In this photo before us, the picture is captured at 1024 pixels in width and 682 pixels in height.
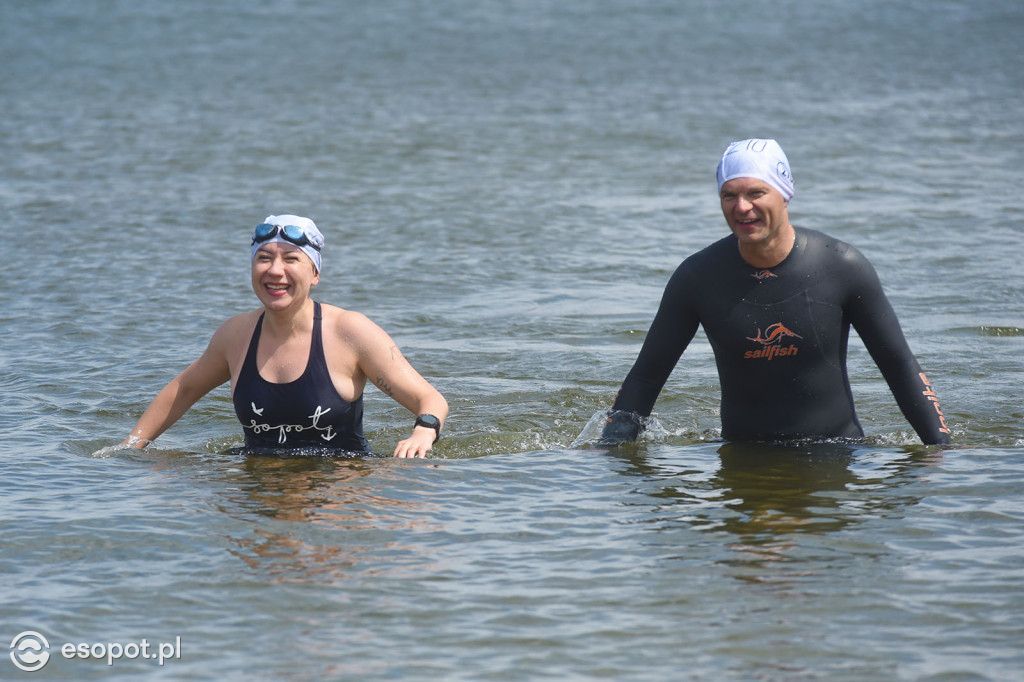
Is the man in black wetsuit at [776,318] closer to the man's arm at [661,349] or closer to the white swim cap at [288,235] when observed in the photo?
the man's arm at [661,349]

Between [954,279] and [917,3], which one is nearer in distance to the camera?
[954,279]

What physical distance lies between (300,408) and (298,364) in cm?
23

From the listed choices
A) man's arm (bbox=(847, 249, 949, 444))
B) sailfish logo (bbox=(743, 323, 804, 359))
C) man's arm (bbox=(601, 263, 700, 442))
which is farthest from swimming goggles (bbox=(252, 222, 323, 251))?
man's arm (bbox=(847, 249, 949, 444))

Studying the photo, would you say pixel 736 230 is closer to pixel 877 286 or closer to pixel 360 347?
pixel 877 286

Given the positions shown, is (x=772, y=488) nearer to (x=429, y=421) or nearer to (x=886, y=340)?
(x=886, y=340)

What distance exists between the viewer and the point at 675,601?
4.94 m

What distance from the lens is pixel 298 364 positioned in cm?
643

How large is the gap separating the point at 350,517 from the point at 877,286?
8.68 ft

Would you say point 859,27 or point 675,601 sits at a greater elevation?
point 859,27

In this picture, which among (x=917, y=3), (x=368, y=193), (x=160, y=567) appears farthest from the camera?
(x=917, y=3)

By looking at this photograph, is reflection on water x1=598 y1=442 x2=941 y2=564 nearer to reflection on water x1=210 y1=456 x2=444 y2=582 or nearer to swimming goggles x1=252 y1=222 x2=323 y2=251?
reflection on water x1=210 y1=456 x2=444 y2=582

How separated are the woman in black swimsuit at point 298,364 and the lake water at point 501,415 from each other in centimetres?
30

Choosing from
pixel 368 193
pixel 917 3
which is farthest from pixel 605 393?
pixel 917 3

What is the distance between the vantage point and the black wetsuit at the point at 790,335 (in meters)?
6.06
